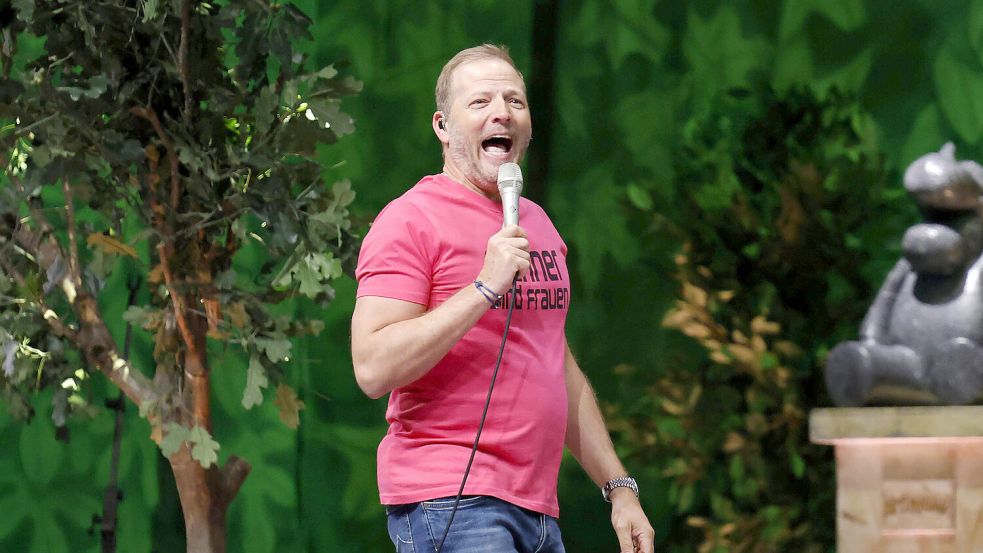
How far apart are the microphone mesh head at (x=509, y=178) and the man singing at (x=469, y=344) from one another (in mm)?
56

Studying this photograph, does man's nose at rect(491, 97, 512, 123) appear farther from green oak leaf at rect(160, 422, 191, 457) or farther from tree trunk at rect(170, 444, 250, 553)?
tree trunk at rect(170, 444, 250, 553)

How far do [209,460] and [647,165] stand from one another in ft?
5.58

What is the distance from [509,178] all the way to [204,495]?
1.66m

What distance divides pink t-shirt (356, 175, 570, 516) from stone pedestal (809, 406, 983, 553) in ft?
4.89

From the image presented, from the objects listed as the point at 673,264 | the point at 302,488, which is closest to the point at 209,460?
the point at 302,488

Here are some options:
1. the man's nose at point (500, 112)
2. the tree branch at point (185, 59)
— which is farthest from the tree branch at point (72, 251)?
the man's nose at point (500, 112)

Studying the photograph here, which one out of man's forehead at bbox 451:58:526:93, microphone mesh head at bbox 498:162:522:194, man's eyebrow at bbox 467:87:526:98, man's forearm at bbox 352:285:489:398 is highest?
man's forehead at bbox 451:58:526:93

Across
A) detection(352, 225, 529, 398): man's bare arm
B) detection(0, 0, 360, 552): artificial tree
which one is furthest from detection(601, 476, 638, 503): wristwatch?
detection(0, 0, 360, 552): artificial tree

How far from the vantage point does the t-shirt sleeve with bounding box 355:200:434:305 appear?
160 cm

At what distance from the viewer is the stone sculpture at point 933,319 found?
302 centimetres

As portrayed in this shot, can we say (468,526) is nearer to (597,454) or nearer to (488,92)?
(597,454)

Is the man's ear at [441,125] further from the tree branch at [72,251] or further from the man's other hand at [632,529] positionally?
the tree branch at [72,251]

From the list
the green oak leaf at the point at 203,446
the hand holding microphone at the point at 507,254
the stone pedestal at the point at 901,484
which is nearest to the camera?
the hand holding microphone at the point at 507,254

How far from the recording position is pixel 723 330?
355 cm
